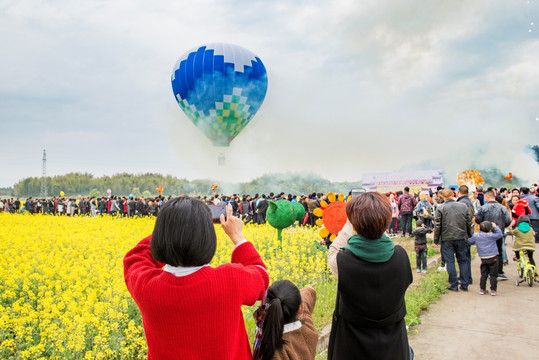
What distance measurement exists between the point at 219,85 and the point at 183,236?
12404 mm

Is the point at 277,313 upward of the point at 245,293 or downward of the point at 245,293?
downward

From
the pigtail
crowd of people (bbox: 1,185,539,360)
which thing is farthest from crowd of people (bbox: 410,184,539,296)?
the pigtail

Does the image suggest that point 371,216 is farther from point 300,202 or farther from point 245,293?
point 300,202

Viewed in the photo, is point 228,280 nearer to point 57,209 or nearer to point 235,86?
point 235,86

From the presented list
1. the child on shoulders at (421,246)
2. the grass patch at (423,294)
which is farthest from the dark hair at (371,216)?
the child on shoulders at (421,246)

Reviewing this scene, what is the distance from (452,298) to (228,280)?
569 centimetres

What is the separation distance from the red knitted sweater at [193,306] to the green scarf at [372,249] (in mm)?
758

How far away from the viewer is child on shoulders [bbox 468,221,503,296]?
6.23 metres

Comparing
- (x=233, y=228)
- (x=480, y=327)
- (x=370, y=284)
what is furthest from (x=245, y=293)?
(x=480, y=327)

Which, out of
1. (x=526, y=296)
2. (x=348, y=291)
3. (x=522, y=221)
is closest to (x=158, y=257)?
(x=348, y=291)

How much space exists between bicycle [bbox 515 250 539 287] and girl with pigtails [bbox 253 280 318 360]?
6.12 m

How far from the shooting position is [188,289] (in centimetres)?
159

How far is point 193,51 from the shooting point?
13953 mm

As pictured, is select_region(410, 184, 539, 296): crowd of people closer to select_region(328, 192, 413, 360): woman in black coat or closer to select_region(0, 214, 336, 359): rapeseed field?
select_region(0, 214, 336, 359): rapeseed field
